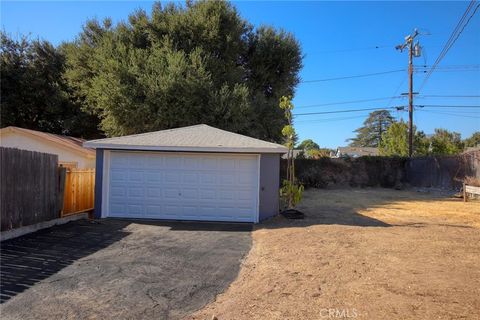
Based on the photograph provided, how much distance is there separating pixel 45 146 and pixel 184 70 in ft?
24.9

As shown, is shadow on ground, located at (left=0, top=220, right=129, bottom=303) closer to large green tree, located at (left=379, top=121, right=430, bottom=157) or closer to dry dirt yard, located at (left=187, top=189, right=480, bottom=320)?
dry dirt yard, located at (left=187, top=189, right=480, bottom=320)

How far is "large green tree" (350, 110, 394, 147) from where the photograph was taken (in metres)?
87.4

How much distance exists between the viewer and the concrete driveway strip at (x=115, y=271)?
15.8 feet

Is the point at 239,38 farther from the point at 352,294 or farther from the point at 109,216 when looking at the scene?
the point at 352,294

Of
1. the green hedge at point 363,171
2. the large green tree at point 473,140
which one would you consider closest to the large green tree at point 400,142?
the green hedge at point 363,171

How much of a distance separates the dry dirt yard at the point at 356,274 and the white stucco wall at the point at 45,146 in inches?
324

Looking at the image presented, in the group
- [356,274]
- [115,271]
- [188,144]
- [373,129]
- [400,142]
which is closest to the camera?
[356,274]

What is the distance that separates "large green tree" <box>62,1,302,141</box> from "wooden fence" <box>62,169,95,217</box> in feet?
25.6

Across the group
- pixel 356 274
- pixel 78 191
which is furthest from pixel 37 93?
pixel 356 274

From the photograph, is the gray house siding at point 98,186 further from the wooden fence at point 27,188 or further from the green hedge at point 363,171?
the green hedge at point 363,171

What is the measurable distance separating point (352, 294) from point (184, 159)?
7.99 meters

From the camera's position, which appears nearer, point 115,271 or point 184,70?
point 115,271

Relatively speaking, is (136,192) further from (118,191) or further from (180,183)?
(180,183)

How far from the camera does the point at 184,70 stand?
20312 mm
